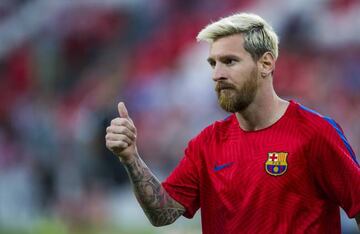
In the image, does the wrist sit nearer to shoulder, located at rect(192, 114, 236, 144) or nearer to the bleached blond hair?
shoulder, located at rect(192, 114, 236, 144)

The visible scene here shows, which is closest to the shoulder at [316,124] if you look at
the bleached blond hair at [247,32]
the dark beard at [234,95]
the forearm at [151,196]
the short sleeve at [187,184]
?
the dark beard at [234,95]

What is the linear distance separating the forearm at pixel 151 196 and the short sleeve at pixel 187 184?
0.03 m

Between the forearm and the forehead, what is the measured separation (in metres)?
0.59

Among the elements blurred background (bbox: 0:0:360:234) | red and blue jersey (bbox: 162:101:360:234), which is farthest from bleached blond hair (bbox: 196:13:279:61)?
blurred background (bbox: 0:0:360:234)

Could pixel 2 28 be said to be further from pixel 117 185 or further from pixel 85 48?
pixel 117 185

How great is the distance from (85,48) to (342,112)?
15.8 ft

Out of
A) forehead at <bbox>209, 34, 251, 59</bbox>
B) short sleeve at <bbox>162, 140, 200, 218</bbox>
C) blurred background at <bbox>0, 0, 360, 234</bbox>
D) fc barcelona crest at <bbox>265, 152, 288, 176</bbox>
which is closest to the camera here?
fc barcelona crest at <bbox>265, 152, 288, 176</bbox>

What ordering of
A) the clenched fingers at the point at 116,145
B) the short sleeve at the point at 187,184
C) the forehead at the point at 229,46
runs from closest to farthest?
the clenched fingers at the point at 116,145 → the forehead at the point at 229,46 → the short sleeve at the point at 187,184

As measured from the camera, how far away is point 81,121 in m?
10.9

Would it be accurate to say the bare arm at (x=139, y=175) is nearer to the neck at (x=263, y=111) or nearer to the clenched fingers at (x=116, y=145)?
the clenched fingers at (x=116, y=145)

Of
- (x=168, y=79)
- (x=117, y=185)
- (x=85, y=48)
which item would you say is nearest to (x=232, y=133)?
(x=117, y=185)

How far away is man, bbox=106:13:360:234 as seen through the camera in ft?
11.8

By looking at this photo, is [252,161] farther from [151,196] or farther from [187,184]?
[151,196]

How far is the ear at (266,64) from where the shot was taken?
3.84 meters
